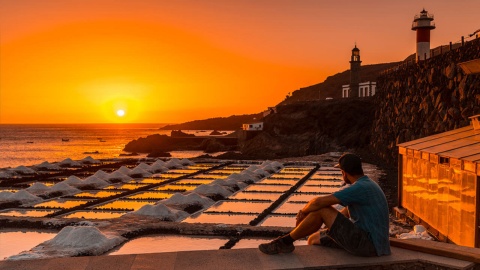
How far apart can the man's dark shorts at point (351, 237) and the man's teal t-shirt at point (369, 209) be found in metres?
0.08

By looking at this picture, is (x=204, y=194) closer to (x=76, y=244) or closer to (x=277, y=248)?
(x=76, y=244)

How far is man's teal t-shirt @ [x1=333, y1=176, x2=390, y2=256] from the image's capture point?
18.4 feet

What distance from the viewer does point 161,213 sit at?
55.0ft

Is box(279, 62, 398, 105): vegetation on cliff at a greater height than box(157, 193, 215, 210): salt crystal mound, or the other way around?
box(279, 62, 398, 105): vegetation on cliff

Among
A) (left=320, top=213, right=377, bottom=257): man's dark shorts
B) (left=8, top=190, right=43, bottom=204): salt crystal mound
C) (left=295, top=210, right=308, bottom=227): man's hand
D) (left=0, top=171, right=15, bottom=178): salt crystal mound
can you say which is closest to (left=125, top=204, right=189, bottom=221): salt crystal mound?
(left=8, top=190, right=43, bottom=204): salt crystal mound

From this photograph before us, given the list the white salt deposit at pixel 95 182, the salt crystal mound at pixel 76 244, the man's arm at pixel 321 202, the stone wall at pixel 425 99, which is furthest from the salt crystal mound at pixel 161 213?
the stone wall at pixel 425 99

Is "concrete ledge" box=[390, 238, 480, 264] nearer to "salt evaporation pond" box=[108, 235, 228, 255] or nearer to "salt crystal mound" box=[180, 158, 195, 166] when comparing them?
"salt evaporation pond" box=[108, 235, 228, 255]

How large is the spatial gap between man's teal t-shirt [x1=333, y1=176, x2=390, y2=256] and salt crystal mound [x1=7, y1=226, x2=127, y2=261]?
803cm

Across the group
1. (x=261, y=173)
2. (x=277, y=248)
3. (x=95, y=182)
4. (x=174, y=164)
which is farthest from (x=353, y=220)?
(x=174, y=164)

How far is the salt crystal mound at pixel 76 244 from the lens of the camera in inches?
465

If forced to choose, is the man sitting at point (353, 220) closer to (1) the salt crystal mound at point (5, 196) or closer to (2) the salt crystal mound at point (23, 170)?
(1) the salt crystal mound at point (5, 196)

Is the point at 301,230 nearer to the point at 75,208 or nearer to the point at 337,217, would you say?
the point at 337,217

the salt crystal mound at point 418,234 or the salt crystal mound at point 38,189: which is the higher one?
the salt crystal mound at point 418,234

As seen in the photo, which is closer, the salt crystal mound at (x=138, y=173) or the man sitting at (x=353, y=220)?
the man sitting at (x=353, y=220)
